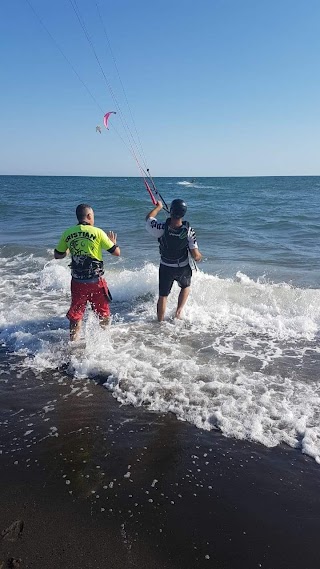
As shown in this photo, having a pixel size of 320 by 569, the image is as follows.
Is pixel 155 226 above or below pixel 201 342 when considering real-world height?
above

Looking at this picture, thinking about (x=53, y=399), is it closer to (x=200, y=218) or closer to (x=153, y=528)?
(x=153, y=528)

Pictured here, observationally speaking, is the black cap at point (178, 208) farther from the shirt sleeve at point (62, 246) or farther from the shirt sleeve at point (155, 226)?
the shirt sleeve at point (62, 246)

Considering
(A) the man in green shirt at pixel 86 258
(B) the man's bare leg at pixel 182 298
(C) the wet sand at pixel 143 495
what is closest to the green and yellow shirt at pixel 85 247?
(A) the man in green shirt at pixel 86 258

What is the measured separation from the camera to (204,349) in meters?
5.88

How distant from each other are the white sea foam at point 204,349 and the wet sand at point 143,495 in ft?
1.13

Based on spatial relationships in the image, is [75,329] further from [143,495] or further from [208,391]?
[143,495]

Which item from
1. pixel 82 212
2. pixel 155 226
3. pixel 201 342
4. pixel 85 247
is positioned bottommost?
pixel 201 342

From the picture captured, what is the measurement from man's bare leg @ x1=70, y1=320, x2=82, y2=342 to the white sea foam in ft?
0.57

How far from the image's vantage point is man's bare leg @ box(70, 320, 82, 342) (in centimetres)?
572

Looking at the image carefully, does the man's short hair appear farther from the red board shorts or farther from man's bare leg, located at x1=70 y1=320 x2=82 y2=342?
man's bare leg, located at x1=70 y1=320 x2=82 y2=342

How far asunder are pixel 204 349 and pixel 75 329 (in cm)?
186

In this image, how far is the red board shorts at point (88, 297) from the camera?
5539 mm

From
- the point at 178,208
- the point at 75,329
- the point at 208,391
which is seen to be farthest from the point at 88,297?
the point at 208,391

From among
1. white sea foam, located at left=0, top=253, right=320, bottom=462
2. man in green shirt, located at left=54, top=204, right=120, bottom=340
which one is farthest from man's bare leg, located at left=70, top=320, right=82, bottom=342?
white sea foam, located at left=0, top=253, right=320, bottom=462
